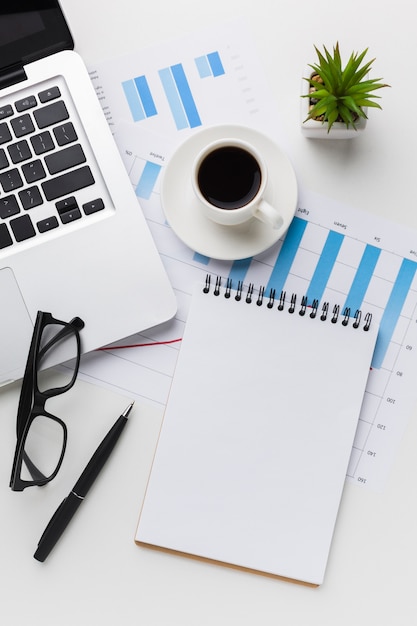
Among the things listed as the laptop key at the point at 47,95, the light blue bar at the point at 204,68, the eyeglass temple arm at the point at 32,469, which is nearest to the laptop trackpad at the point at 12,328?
the eyeglass temple arm at the point at 32,469

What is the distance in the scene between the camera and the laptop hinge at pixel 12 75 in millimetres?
657

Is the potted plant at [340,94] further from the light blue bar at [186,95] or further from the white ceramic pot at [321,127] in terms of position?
the light blue bar at [186,95]

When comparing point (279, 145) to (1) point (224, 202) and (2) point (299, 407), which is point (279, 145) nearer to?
(1) point (224, 202)

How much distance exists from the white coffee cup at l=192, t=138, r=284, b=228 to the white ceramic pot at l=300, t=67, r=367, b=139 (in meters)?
0.08

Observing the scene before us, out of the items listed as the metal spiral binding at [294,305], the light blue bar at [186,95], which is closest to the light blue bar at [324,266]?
the metal spiral binding at [294,305]

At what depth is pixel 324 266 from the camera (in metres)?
0.71

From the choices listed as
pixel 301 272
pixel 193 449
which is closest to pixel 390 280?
pixel 301 272

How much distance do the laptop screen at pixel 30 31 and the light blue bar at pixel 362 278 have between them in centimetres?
43

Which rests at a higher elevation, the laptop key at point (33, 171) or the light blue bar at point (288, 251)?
the laptop key at point (33, 171)

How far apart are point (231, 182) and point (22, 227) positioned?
0.80 ft

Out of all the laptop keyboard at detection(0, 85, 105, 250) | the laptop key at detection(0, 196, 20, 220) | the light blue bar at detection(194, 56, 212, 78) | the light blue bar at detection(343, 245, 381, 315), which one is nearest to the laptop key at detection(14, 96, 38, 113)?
the laptop keyboard at detection(0, 85, 105, 250)

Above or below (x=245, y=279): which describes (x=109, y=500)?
below

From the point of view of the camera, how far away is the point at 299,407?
2.29ft

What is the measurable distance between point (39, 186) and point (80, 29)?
218 mm
